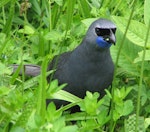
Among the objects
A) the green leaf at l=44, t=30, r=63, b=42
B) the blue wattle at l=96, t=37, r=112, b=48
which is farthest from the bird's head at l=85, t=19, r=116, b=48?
the green leaf at l=44, t=30, r=63, b=42

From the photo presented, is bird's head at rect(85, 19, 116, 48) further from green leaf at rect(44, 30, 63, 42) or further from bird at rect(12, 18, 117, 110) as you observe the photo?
green leaf at rect(44, 30, 63, 42)

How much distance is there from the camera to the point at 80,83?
3.03 metres

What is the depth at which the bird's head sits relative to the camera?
118 inches

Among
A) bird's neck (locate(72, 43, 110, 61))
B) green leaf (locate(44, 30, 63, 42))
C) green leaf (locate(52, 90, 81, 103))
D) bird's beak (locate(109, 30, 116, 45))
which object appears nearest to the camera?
green leaf (locate(52, 90, 81, 103))

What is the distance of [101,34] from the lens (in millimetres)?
3072

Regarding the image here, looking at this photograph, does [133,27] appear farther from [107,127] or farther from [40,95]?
[40,95]

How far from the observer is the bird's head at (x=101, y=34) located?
3002mm

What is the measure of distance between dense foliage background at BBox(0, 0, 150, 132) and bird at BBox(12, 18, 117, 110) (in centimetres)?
6

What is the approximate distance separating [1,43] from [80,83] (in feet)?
1.46

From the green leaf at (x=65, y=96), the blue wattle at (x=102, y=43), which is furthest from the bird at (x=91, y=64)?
the green leaf at (x=65, y=96)

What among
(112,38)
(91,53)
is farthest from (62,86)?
(91,53)

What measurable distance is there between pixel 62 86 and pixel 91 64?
728 mm

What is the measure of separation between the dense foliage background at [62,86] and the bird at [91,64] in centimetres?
6

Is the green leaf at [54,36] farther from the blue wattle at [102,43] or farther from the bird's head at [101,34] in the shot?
the blue wattle at [102,43]
